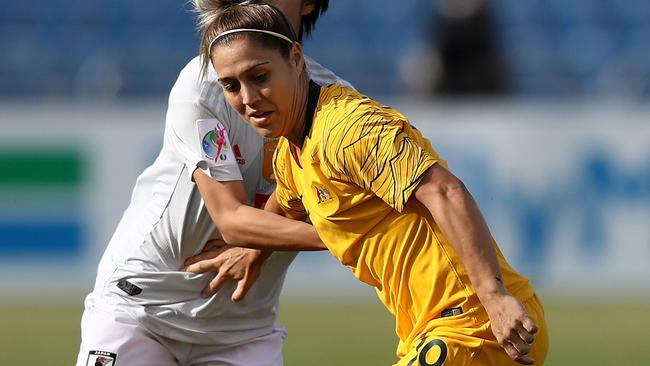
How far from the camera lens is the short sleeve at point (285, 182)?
442cm

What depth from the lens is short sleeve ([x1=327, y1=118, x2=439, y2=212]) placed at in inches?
153

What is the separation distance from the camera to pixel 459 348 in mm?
4000

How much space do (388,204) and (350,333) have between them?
6356 millimetres

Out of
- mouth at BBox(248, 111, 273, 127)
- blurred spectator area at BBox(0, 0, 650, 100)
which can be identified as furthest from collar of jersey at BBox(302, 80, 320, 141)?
blurred spectator area at BBox(0, 0, 650, 100)

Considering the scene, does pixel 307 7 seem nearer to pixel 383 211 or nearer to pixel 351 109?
pixel 351 109

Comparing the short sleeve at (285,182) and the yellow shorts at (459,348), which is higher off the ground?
the short sleeve at (285,182)

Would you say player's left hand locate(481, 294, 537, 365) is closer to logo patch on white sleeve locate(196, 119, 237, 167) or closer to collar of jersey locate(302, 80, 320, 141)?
collar of jersey locate(302, 80, 320, 141)

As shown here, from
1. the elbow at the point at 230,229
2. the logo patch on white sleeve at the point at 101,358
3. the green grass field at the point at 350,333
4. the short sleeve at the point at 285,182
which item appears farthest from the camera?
the green grass field at the point at 350,333

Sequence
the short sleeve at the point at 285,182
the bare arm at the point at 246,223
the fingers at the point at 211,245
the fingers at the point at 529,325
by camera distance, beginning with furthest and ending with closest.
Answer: the fingers at the point at 211,245
the bare arm at the point at 246,223
the short sleeve at the point at 285,182
the fingers at the point at 529,325

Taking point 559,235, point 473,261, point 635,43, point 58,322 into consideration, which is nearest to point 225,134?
point 473,261

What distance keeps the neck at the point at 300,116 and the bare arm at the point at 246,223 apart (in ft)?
1.24

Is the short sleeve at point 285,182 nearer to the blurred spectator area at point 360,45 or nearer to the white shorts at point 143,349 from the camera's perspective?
the white shorts at point 143,349

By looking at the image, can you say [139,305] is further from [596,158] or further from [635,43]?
[635,43]

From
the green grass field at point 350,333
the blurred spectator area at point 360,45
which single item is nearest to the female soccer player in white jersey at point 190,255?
the green grass field at point 350,333
